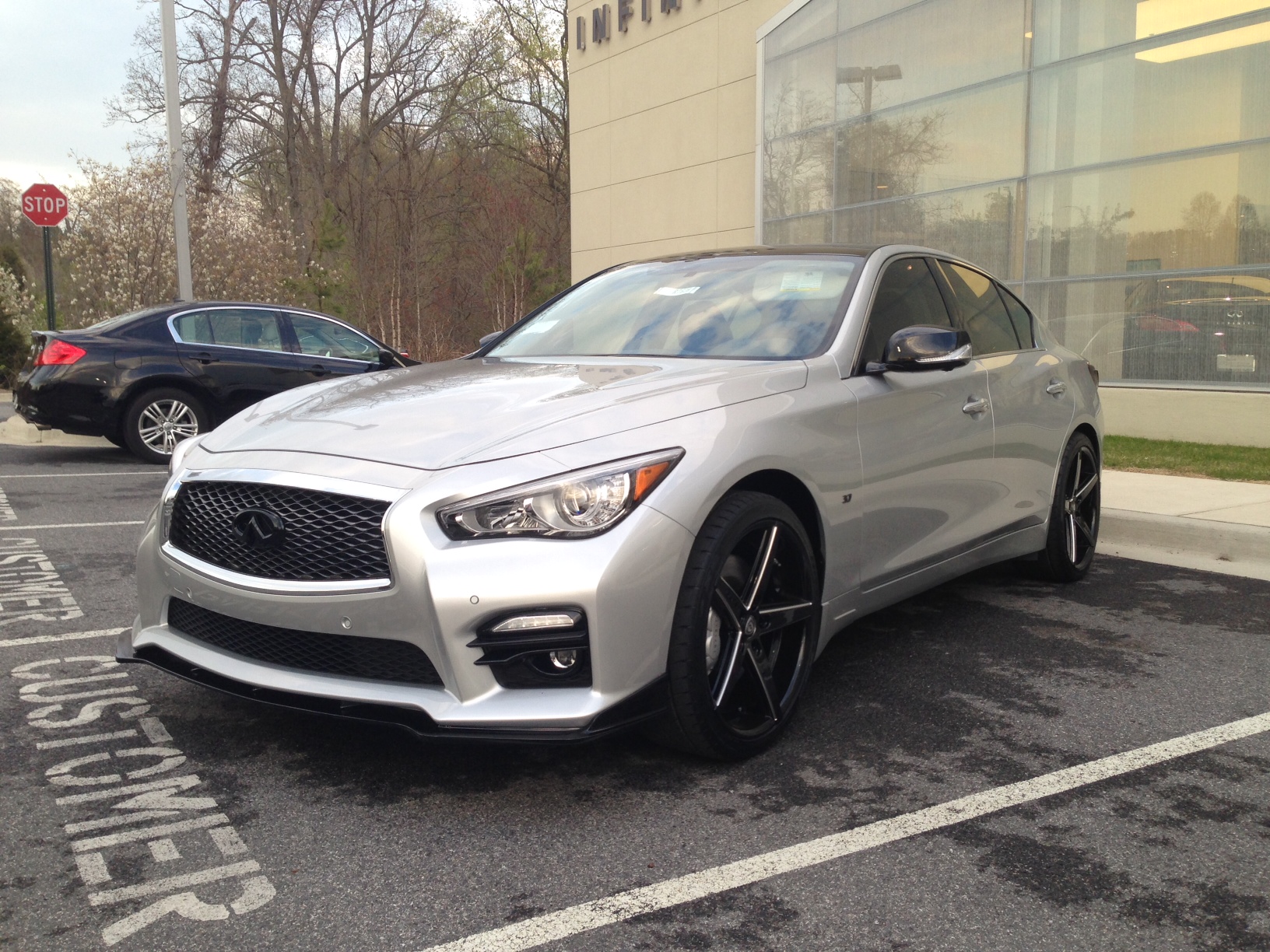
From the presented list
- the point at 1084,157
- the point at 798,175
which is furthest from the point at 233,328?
the point at 798,175

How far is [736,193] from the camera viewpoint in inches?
734

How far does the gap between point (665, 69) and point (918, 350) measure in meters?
17.5

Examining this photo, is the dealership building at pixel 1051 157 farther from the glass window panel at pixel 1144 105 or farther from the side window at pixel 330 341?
the side window at pixel 330 341

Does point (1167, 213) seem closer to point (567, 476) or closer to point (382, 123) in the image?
point (567, 476)

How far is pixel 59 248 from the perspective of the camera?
1994 cm

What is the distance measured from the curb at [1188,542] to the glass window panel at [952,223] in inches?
248

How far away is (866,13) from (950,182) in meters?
2.99

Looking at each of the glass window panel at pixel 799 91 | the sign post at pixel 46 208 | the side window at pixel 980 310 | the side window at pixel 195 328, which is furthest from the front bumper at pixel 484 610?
the glass window panel at pixel 799 91

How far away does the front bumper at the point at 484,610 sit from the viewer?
113 inches

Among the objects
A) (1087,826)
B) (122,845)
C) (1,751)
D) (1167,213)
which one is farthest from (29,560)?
(1167,213)

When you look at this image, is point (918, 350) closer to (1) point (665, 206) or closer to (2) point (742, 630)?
(2) point (742, 630)

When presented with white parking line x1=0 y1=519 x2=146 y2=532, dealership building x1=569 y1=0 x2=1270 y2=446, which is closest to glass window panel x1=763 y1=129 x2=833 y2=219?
dealership building x1=569 y1=0 x2=1270 y2=446

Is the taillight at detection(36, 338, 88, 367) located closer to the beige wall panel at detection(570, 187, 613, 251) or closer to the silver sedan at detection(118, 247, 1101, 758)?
the silver sedan at detection(118, 247, 1101, 758)

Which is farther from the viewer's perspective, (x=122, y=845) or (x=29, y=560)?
(x=29, y=560)
